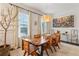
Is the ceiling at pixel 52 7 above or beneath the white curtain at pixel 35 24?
above

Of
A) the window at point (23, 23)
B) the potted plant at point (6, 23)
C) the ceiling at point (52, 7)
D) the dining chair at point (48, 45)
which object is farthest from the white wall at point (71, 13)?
the potted plant at point (6, 23)

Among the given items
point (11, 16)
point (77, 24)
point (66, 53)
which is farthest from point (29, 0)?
point (66, 53)

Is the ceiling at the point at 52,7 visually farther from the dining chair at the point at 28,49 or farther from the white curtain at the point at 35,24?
the dining chair at the point at 28,49

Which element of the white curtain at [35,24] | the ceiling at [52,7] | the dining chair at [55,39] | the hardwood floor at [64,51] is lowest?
the hardwood floor at [64,51]

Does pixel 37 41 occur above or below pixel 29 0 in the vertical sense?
below

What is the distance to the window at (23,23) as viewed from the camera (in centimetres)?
211

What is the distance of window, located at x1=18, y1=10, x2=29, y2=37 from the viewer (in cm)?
211

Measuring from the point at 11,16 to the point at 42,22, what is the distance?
607mm

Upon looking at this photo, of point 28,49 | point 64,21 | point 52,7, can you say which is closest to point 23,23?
point 28,49

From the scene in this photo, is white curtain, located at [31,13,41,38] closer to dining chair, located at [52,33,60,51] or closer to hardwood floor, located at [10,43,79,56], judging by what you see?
dining chair, located at [52,33,60,51]

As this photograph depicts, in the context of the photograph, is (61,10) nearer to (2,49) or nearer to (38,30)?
(38,30)

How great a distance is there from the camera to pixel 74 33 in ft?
7.00

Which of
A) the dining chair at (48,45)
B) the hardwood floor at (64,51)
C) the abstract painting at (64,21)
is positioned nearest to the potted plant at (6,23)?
the hardwood floor at (64,51)

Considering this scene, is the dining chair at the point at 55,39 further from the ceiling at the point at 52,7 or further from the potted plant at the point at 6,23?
the potted plant at the point at 6,23
